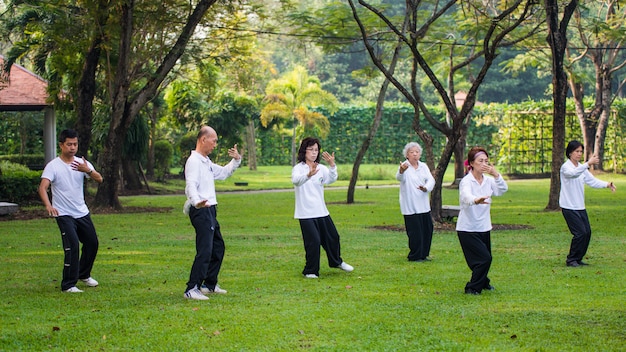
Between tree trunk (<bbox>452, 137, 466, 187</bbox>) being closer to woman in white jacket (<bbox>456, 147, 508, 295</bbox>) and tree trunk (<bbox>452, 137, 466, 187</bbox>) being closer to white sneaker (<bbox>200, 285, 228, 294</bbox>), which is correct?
woman in white jacket (<bbox>456, 147, 508, 295</bbox>)

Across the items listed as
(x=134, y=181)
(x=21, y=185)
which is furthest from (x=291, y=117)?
(x=21, y=185)

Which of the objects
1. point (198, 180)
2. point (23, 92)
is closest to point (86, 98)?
point (23, 92)

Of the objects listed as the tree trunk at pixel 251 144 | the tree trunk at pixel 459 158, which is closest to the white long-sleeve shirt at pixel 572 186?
the tree trunk at pixel 459 158

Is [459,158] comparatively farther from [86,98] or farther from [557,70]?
[86,98]

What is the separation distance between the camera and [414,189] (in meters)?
12.7

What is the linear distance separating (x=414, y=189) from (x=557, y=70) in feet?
29.6

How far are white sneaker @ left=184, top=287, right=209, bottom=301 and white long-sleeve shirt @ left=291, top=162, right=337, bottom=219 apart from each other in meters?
2.05

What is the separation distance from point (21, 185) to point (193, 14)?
292 inches

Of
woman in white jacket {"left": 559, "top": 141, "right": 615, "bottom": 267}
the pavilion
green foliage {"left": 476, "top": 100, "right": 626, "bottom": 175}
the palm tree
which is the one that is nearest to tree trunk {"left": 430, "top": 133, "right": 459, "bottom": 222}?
woman in white jacket {"left": 559, "top": 141, "right": 615, "bottom": 267}

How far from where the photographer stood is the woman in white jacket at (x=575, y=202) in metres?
11.8

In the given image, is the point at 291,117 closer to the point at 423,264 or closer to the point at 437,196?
the point at 437,196

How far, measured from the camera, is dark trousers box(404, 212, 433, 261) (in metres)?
12.6

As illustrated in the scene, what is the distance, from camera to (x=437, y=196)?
17.7 m

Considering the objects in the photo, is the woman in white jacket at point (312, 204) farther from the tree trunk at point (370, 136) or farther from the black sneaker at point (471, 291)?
the tree trunk at point (370, 136)
